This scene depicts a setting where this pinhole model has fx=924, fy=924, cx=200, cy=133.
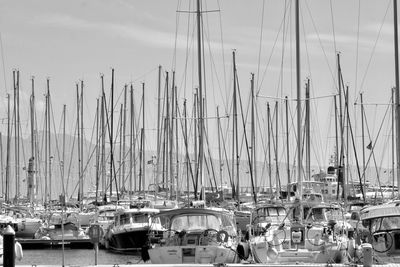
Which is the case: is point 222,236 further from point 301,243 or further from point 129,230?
point 129,230

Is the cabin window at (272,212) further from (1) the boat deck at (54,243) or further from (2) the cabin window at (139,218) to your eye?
(1) the boat deck at (54,243)

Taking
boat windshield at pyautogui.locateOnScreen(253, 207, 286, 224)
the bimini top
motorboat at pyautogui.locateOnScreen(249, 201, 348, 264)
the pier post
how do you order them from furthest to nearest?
1. boat windshield at pyautogui.locateOnScreen(253, 207, 286, 224)
2. the bimini top
3. motorboat at pyautogui.locateOnScreen(249, 201, 348, 264)
4. the pier post

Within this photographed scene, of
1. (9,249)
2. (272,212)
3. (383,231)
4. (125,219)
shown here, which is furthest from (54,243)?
(9,249)

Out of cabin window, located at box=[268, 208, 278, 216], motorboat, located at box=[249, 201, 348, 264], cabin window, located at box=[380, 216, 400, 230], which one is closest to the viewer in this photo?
motorboat, located at box=[249, 201, 348, 264]

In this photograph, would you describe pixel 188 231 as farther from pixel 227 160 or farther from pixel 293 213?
pixel 227 160

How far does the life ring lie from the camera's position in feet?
106

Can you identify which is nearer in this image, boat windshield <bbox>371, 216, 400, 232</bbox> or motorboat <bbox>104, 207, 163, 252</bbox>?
boat windshield <bbox>371, 216, 400, 232</bbox>

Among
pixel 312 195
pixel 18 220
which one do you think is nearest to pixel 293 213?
pixel 312 195

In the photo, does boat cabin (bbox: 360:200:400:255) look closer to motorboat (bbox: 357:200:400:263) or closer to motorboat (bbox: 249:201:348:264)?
motorboat (bbox: 357:200:400:263)

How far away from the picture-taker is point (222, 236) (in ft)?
107

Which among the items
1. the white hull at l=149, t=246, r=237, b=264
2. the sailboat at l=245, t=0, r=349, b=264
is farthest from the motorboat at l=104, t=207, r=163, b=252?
the sailboat at l=245, t=0, r=349, b=264

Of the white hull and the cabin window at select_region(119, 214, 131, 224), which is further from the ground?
the cabin window at select_region(119, 214, 131, 224)

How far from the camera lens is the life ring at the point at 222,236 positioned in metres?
32.3

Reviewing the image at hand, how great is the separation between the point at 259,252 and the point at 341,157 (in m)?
36.9
